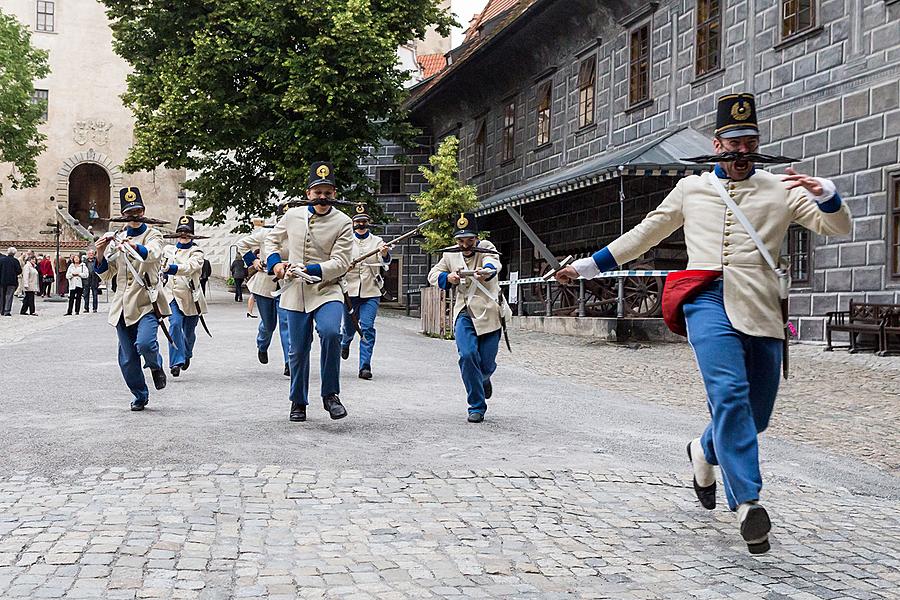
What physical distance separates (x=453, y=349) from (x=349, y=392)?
8128 mm

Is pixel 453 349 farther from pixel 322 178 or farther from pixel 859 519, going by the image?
pixel 859 519

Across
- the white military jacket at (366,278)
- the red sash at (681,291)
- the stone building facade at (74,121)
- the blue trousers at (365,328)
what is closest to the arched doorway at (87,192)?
the stone building facade at (74,121)

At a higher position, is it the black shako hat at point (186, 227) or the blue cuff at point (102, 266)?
the black shako hat at point (186, 227)

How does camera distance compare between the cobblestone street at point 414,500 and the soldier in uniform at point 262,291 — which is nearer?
the cobblestone street at point 414,500

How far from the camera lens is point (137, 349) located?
998 centimetres

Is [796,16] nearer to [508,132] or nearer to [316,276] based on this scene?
[316,276]

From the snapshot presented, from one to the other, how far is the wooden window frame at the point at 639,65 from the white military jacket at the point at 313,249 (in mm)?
16310

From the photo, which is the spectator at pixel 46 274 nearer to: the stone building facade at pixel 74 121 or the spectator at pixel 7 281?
the stone building facade at pixel 74 121

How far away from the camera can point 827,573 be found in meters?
4.85

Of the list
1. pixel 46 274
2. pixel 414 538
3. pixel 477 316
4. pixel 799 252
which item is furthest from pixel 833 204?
pixel 46 274

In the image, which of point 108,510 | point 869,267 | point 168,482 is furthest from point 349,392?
point 869,267

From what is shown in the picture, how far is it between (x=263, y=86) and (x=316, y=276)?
24102 millimetres

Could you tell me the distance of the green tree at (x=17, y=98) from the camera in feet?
134

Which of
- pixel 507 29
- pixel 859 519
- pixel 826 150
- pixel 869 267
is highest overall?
pixel 507 29
